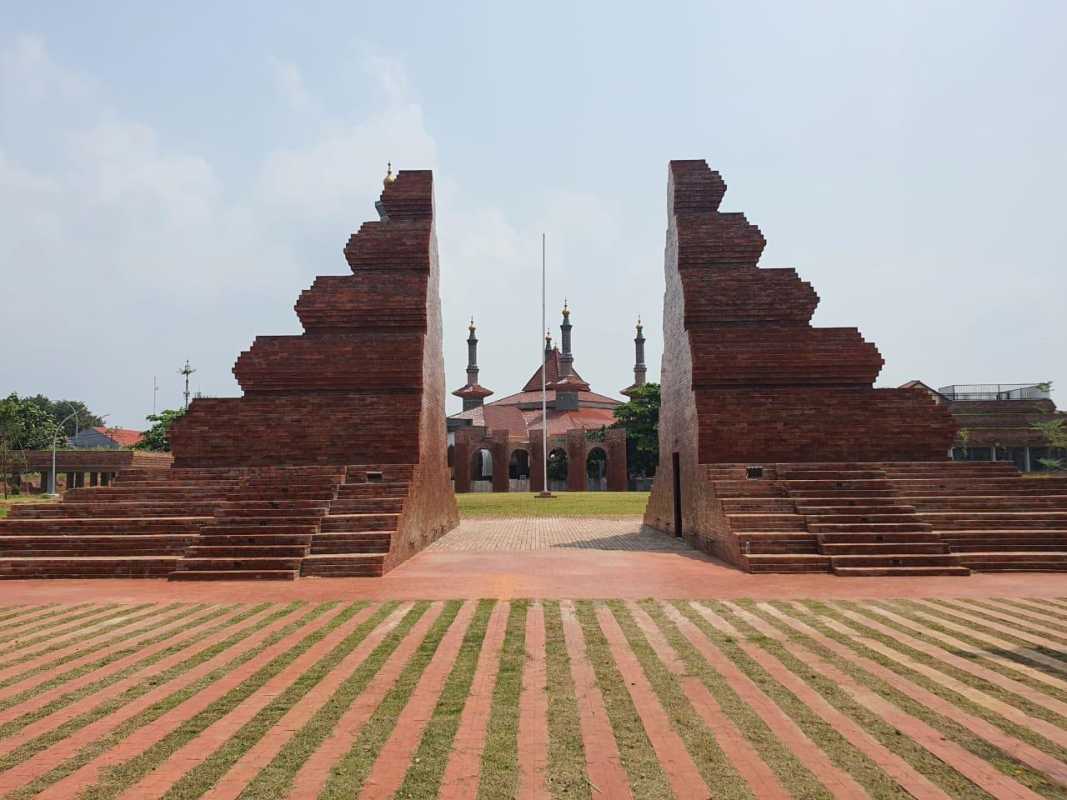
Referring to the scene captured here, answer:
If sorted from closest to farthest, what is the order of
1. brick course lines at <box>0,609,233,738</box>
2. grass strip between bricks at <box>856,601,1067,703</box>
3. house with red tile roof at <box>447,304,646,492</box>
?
brick course lines at <box>0,609,233,738</box> < grass strip between bricks at <box>856,601,1067,703</box> < house with red tile roof at <box>447,304,646,492</box>

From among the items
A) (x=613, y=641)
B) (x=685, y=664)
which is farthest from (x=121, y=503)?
(x=685, y=664)

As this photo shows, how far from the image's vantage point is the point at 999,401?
127 feet

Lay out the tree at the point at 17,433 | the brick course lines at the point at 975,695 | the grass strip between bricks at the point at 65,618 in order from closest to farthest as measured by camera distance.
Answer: the brick course lines at the point at 975,695
the grass strip between bricks at the point at 65,618
the tree at the point at 17,433

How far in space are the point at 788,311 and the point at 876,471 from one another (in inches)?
162

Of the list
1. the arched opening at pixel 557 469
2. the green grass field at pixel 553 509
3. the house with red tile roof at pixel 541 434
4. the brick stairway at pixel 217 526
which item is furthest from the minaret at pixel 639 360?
the brick stairway at pixel 217 526

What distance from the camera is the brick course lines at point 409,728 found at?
3.12m

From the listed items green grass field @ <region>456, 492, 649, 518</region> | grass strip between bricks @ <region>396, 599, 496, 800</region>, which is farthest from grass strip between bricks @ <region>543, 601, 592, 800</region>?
green grass field @ <region>456, 492, 649, 518</region>

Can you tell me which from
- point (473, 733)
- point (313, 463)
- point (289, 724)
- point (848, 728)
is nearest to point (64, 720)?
point (289, 724)

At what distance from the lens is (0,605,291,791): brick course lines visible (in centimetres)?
326

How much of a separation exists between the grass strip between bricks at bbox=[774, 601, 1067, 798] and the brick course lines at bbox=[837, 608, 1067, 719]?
0.41 metres

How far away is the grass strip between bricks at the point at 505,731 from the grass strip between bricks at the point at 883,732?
169cm

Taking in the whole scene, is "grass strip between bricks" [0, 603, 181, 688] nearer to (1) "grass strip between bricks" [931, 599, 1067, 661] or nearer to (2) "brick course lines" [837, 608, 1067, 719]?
(2) "brick course lines" [837, 608, 1067, 719]

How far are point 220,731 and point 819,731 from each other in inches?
127

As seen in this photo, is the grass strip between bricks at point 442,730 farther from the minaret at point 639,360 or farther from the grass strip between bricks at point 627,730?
the minaret at point 639,360
